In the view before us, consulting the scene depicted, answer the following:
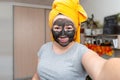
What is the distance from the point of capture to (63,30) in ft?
2.99

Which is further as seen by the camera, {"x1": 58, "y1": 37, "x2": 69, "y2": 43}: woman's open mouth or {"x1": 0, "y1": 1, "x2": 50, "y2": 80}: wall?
{"x1": 0, "y1": 1, "x2": 50, "y2": 80}: wall

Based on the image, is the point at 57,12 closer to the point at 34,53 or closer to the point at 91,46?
the point at 91,46

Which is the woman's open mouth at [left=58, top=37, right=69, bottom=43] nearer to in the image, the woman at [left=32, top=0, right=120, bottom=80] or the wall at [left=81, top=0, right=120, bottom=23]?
the woman at [left=32, top=0, right=120, bottom=80]

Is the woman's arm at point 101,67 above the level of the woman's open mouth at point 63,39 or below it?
below

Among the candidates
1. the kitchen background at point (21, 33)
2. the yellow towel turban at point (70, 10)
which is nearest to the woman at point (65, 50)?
the yellow towel turban at point (70, 10)

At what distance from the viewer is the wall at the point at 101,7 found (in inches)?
126

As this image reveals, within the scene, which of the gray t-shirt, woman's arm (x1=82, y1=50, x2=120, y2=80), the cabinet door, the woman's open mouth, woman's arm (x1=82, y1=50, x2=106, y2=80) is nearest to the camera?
woman's arm (x1=82, y1=50, x2=120, y2=80)

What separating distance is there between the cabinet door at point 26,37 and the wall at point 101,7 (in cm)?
126

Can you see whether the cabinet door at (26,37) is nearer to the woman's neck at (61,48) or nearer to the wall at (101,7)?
the wall at (101,7)

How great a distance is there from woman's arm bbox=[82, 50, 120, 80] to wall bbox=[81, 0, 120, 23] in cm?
262

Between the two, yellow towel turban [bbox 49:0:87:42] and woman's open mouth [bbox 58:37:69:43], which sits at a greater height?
yellow towel turban [bbox 49:0:87:42]

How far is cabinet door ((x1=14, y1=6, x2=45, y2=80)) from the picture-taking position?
13.6 ft
